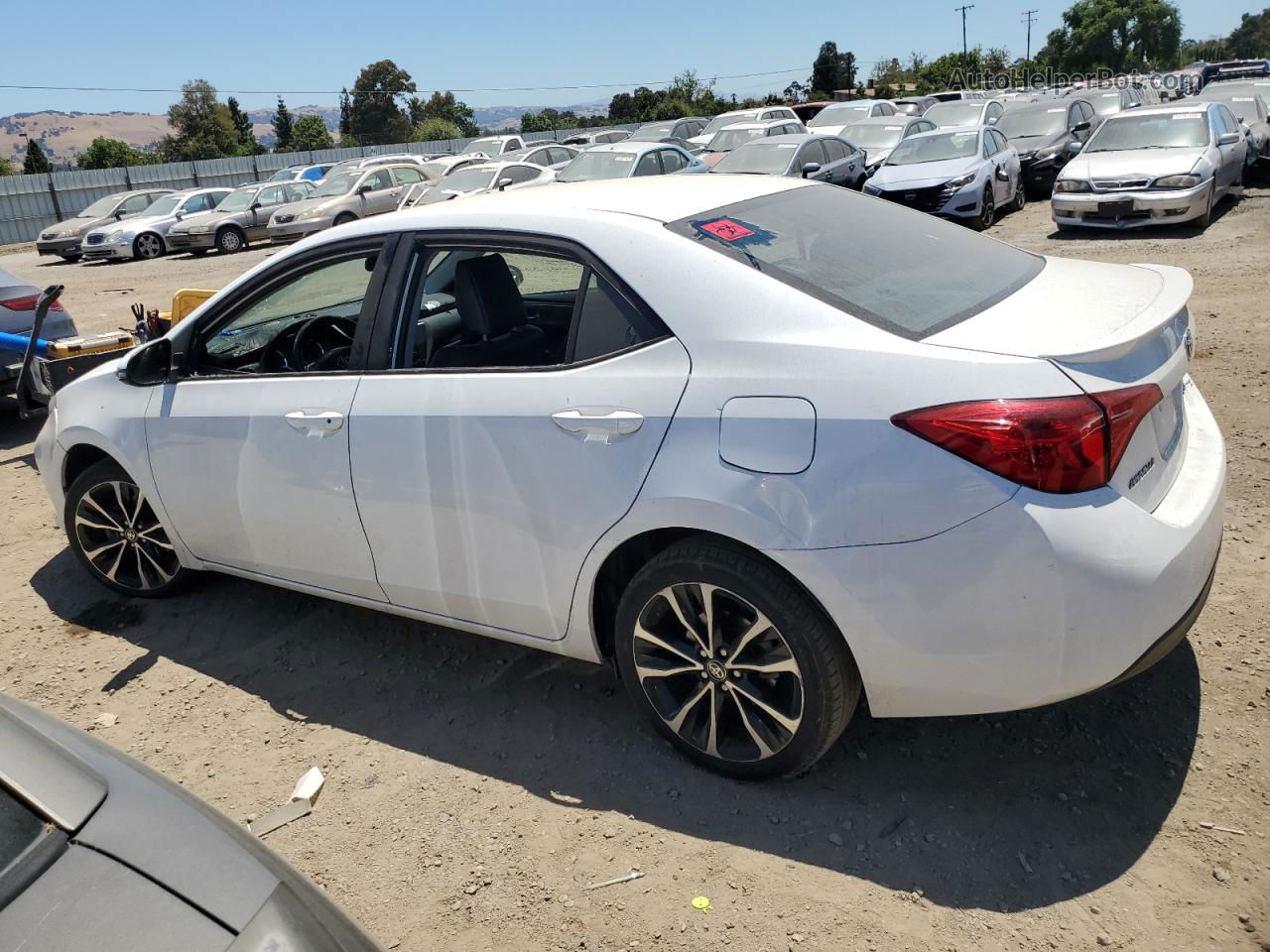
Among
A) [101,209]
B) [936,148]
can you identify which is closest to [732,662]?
[936,148]

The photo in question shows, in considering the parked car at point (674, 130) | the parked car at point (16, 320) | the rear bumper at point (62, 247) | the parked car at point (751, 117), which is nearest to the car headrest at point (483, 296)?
the parked car at point (16, 320)

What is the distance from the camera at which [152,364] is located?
4102 mm

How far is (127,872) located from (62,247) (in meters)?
27.8

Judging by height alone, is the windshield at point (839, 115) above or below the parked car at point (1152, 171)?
above

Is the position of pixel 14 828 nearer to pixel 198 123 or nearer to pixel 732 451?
pixel 732 451

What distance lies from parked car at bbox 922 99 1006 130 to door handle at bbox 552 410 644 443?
19610mm

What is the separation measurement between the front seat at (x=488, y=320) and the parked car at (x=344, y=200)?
18.7 meters

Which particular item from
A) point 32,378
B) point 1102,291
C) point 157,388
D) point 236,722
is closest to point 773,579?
point 1102,291

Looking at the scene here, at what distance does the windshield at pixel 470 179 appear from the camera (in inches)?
770

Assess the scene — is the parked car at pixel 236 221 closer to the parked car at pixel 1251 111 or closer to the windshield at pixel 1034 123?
the windshield at pixel 1034 123

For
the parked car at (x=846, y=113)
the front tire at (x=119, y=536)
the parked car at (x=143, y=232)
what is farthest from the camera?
the parked car at (x=846, y=113)

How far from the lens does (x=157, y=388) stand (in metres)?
4.11

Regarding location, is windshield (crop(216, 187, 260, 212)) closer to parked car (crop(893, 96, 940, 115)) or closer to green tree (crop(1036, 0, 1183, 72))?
parked car (crop(893, 96, 940, 115))

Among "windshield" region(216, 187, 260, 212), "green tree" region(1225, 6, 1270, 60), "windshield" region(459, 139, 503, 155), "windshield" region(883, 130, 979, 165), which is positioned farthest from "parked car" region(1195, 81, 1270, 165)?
"green tree" region(1225, 6, 1270, 60)
